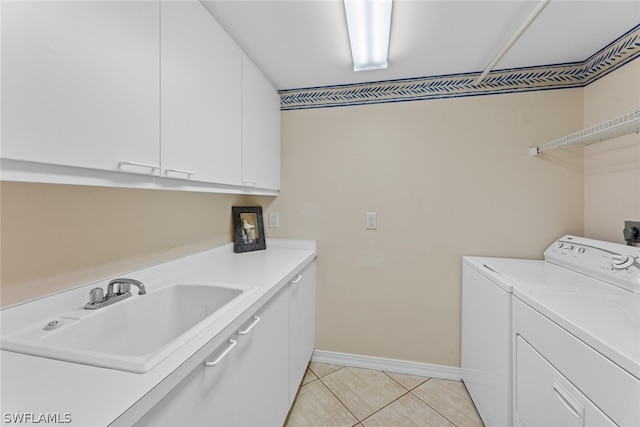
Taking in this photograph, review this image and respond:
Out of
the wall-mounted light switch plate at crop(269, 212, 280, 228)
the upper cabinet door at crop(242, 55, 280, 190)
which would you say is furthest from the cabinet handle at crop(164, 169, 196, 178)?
the wall-mounted light switch plate at crop(269, 212, 280, 228)

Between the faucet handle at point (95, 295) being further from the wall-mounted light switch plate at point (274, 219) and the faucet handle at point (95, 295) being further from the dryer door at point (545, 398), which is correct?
the dryer door at point (545, 398)

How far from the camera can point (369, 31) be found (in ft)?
4.67

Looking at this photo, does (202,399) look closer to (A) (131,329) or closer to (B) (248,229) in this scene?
(A) (131,329)

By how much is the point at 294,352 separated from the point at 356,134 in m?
1.66

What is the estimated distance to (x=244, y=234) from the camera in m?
2.17

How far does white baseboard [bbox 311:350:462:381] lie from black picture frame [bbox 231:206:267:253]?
3.44 feet

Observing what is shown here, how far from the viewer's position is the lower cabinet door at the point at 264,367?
998mm

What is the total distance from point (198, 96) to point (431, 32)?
1.31 metres

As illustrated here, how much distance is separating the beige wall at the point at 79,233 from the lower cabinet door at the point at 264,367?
2.27ft

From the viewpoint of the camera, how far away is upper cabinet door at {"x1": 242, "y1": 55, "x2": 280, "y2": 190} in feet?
5.42

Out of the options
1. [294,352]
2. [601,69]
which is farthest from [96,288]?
[601,69]

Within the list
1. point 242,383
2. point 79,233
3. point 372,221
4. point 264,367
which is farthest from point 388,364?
point 79,233

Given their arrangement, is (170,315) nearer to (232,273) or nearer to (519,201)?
(232,273)

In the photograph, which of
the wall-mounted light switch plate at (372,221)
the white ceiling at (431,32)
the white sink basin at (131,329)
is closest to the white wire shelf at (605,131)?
the white ceiling at (431,32)
